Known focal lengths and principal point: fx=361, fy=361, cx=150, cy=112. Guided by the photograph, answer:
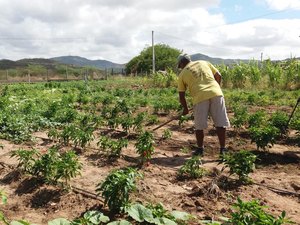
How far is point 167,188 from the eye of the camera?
14.9 ft

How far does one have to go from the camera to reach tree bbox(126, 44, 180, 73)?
4188 cm

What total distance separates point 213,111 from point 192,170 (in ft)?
4.45

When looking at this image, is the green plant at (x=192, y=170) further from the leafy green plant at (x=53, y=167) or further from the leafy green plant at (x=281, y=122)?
the leafy green plant at (x=281, y=122)

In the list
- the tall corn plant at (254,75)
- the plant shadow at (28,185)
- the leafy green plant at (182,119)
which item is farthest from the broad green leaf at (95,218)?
the tall corn plant at (254,75)

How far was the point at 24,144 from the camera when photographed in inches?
270

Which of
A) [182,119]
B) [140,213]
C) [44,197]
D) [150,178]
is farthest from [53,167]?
[182,119]

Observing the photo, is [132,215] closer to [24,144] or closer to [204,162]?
[204,162]

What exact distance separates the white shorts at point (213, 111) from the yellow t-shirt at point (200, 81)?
95mm

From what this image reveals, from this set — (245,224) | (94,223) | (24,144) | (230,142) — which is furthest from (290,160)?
(24,144)

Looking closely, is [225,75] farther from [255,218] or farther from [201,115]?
[255,218]

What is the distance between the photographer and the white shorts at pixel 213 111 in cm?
580

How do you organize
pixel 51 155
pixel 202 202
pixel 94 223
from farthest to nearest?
pixel 51 155 → pixel 202 202 → pixel 94 223

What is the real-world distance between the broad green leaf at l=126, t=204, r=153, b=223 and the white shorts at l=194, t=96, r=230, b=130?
8.93 feet

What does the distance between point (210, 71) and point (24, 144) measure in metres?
3.73
